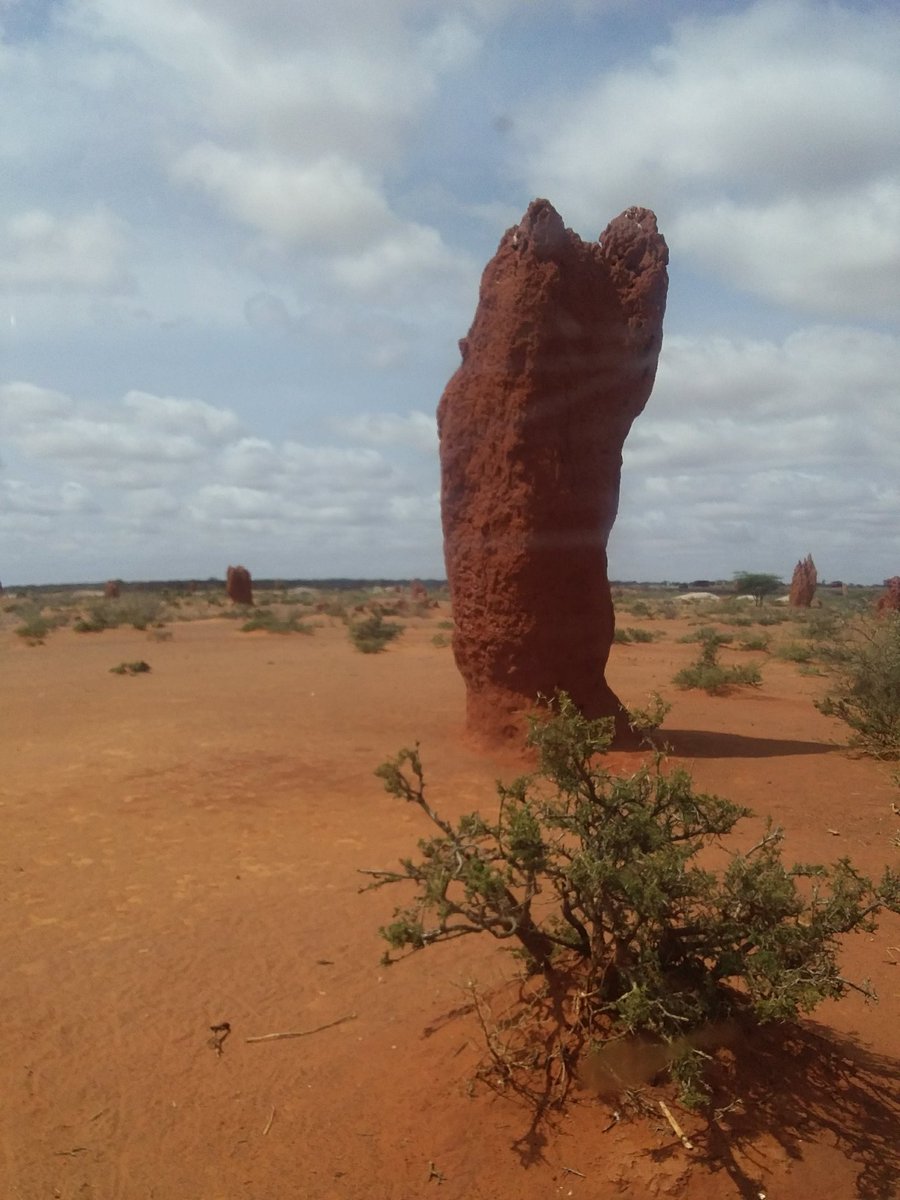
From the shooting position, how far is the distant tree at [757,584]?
56.6 metres

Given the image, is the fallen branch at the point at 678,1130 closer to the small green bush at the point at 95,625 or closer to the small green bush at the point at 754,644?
the small green bush at the point at 754,644

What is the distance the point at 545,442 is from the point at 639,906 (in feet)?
22.6

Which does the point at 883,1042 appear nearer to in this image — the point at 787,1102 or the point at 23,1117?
the point at 787,1102

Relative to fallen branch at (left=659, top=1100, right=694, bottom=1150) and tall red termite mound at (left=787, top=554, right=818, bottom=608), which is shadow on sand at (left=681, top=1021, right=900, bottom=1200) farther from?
tall red termite mound at (left=787, top=554, right=818, bottom=608)

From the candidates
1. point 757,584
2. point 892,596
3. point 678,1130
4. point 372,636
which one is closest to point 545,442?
point 678,1130

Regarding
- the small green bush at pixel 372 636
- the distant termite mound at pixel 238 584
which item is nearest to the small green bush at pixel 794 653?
the small green bush at pixel 372 636

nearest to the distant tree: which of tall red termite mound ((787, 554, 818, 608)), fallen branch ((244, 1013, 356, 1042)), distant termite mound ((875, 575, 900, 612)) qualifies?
tall red termite mound ((787, 554, 818, 608))

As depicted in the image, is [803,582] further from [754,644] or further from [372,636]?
[372,636]

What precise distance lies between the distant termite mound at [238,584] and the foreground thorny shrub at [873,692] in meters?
32.8

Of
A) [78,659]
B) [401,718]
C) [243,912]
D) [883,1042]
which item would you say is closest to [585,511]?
[401,718]

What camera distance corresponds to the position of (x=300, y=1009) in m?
4.62

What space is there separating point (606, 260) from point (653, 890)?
328 inches

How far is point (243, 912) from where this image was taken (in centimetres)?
592

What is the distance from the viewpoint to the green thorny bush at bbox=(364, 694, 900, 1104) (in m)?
3.21
